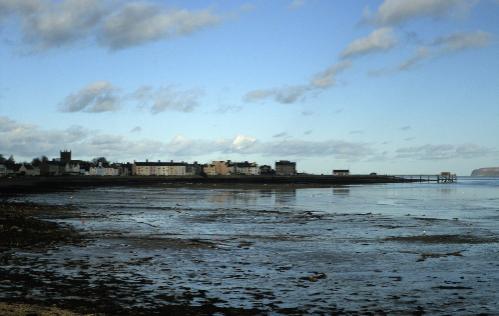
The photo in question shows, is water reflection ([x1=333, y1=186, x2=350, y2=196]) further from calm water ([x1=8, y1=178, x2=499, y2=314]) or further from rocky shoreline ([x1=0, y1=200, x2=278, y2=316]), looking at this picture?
rocky shoreline ([x1=0, y1=200, x2=278, y2=316])

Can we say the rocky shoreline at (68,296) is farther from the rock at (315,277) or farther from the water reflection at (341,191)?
the water reflection at (341,191)

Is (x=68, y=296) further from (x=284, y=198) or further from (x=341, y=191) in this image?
(x=341, y=191)

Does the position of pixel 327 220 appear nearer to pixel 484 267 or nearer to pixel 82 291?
pixel 484 267

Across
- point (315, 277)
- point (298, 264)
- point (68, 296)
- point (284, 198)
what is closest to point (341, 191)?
point (284, 198)

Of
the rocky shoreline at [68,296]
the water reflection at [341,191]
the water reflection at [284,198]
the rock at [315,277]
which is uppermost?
the water reflection at [341,191]

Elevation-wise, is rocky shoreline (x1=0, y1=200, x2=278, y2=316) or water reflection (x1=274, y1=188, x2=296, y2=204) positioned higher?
water reflection (x1=274, y1=188, x2=296, y2=204)

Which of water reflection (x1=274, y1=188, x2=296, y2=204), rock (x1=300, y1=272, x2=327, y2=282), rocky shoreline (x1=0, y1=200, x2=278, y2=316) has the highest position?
water reflection (x1=274, y1=188, x2=296, y2=204)

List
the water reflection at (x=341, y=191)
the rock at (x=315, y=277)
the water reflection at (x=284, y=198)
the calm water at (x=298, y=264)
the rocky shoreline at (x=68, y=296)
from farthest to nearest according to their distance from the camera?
1. the water reflection at (x=341, y=191)
2. the water reflection at (x=284, y=198)
3. the rock at (x=315, y=277)
4. the calm water at (x=298, y=264)
5. the rocky shoreline at (x=68, y=296)

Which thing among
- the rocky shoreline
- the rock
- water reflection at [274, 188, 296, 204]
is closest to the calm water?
the rock

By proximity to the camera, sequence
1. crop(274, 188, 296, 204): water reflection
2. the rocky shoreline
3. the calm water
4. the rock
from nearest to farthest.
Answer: the rocky shoreline → the calm water → the rock → crop(274, 188, 296, 204): water reflection

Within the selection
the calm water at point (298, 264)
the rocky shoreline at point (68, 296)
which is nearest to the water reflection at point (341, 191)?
the calm water at point (298, 264)

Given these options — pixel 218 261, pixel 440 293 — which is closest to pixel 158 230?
pixel 218 261

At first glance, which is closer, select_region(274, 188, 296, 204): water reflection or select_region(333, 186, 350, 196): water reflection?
select_region(274, 188, 296, 204): water reflection

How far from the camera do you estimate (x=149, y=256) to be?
19641mm
